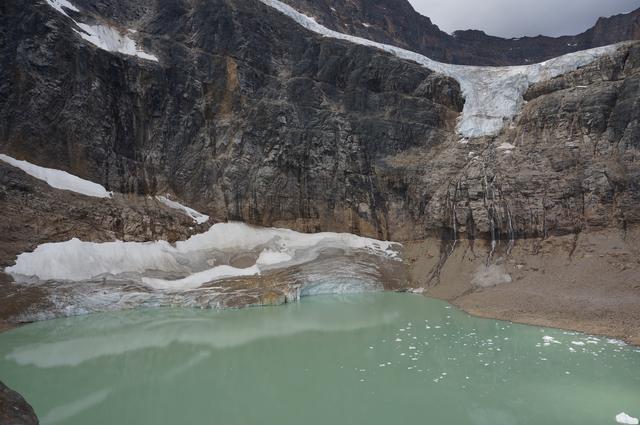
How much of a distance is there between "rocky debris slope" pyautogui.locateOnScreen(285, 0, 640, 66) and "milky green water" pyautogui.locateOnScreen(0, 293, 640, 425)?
52403 mm

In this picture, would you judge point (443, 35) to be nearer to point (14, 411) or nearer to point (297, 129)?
point (297, 129)

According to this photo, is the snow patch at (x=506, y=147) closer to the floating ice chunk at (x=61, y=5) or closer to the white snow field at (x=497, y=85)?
the white snow field at (x=497, y=85)

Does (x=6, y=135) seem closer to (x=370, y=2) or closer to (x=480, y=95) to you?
(x=480, y=95)

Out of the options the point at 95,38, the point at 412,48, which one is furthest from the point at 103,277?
the point at 412,48

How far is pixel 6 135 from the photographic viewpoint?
27578 millimetres

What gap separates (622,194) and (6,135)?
3705 cm

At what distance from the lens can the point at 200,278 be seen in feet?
84.3

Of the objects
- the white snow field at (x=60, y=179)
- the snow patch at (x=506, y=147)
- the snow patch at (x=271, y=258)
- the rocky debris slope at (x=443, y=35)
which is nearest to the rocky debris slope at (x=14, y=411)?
the snow patch at (x=271, y=258)

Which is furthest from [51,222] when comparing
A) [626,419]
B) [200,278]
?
[626,419]

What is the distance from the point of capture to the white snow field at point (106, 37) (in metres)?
33.4

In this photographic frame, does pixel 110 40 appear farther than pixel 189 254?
Yes

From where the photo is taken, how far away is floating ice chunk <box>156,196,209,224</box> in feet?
105

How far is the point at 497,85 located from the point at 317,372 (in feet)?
110

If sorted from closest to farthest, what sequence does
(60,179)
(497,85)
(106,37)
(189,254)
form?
(60,179) → (189,254) → (106,37) → (497,85)
